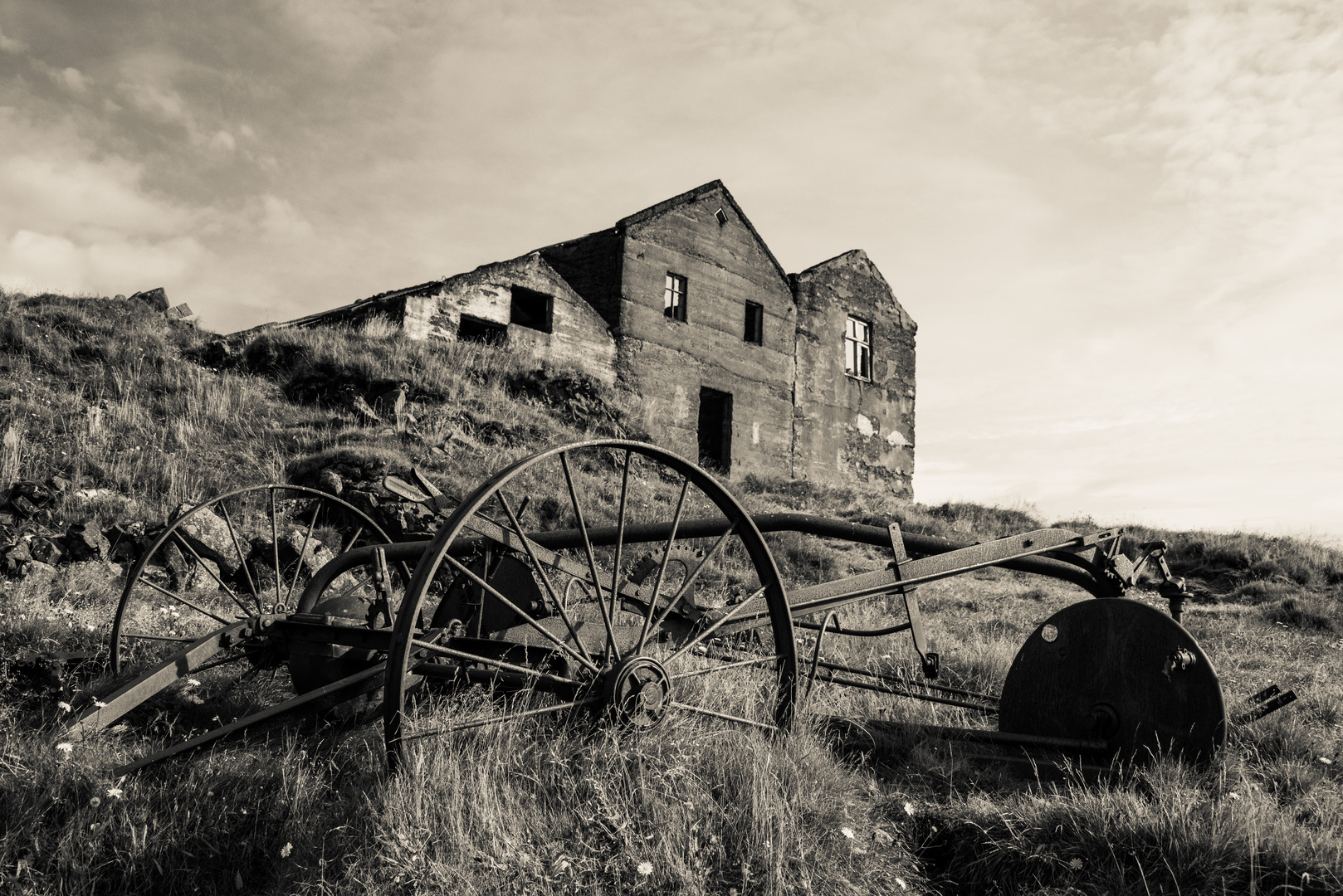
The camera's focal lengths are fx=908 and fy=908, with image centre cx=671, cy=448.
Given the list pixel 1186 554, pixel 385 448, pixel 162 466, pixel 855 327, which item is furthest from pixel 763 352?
pixel 162 466

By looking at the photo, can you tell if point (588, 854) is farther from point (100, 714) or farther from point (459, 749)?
point (100, 714)

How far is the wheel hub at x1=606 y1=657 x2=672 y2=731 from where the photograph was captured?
3303 mm

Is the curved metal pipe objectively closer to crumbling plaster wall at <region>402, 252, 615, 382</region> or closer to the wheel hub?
the wheel hub

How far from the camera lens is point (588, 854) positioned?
110 inches

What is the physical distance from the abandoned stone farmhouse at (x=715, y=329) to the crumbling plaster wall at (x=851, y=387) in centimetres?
4

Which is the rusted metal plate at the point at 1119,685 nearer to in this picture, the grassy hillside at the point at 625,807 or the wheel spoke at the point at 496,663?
the grassy hillside at the point at 625,807

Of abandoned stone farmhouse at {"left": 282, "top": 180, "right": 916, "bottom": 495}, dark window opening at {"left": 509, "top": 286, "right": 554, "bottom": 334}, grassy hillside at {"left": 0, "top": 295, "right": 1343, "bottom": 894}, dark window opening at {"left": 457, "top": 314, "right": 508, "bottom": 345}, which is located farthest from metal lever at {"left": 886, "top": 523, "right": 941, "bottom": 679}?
dark window opening at {"left": 509, "top": 286, "right": 554, "bottom": 334}

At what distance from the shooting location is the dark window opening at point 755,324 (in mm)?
22953

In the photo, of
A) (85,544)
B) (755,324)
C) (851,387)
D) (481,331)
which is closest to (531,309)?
(481,331)

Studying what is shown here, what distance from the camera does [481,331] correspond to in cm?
1811

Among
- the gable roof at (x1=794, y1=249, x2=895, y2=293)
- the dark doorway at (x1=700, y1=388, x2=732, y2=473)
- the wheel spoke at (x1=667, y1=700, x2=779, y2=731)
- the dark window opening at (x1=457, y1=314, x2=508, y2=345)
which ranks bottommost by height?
the wheel spoke at (x1=667, y1=700, x2=779, y2=731)

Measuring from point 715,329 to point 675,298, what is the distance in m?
1.27

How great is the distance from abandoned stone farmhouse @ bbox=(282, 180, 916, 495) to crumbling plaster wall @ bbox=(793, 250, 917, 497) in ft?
0.13

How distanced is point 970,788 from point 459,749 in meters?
2.20
